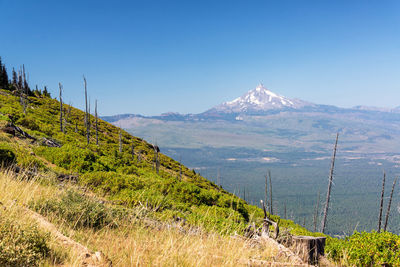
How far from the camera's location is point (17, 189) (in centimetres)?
587

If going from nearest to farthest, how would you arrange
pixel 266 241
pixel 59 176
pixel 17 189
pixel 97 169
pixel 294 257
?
pixel 294 257
pixel 266 241
pixel 17 189
pixel 59 176
pixel 97 169

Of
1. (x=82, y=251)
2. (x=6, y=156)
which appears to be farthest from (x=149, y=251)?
(x=6, y=156)

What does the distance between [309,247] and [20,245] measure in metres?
4.92

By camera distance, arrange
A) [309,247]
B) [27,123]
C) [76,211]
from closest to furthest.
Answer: [309,247], [76,211], [27,123]

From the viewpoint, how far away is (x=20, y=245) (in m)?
3.25

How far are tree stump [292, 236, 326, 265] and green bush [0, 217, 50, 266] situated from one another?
14.3 feet

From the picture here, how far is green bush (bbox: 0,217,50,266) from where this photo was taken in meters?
3.05

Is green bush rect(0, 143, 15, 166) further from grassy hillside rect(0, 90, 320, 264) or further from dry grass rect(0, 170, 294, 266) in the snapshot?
dry grass rect(0, 170, 294, 266)

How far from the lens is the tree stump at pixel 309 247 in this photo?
502 cm

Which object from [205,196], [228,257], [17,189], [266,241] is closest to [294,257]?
[266,241]

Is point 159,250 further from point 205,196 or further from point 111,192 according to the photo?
point 205,196

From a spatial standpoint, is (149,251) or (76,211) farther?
(76,211)

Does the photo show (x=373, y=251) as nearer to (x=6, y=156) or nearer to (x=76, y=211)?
(x=76, y=211)

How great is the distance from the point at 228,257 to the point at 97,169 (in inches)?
489
